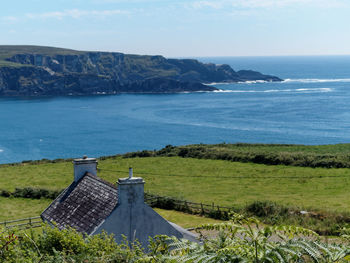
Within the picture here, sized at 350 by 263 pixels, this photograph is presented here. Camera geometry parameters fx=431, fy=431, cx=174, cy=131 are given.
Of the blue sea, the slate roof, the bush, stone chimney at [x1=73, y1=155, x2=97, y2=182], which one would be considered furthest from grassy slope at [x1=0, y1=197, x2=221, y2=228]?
the blue sea

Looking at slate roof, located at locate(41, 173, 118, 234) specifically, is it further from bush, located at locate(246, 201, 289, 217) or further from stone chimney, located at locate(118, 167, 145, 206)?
bush, located at locate(246, 201, 289, 217)

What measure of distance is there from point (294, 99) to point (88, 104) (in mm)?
92000

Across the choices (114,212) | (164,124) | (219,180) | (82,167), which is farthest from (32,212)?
(164,124)

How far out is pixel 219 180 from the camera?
49.4m

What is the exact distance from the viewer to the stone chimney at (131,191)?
731 inches

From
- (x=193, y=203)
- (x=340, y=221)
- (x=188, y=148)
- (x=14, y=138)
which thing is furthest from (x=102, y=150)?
(x=340, y=221)

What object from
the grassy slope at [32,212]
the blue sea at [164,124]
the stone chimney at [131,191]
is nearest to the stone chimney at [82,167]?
the stone chimney at [131,191]

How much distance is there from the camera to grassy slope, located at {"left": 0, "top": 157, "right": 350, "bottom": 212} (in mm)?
40531

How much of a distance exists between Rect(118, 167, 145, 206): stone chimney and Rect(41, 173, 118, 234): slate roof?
0.75 metres

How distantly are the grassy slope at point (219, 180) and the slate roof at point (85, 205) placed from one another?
17603 mm

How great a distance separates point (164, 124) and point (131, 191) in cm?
11792

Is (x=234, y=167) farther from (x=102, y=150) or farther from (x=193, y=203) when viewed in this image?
(x=102, y=150)

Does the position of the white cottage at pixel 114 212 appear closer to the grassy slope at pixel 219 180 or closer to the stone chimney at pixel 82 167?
the stone chimney at pixel 82 167

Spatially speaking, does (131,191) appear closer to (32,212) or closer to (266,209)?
(266,209)
